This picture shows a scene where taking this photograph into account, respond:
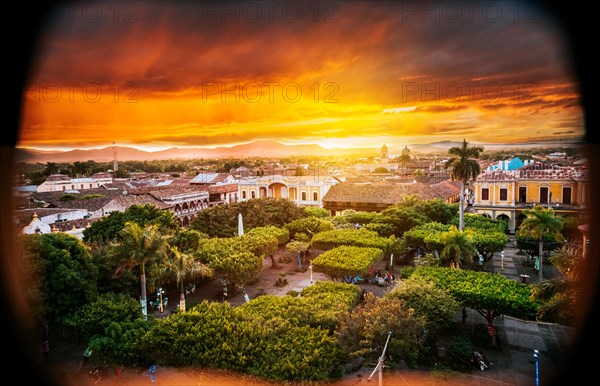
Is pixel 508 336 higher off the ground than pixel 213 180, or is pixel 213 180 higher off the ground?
pixel 213 180

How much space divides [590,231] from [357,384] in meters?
5.04

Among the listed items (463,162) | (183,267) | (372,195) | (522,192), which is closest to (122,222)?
(183,267)

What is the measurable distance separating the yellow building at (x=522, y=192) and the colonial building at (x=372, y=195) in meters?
3.85

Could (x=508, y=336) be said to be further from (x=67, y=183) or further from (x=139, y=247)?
(x=67, y=183)

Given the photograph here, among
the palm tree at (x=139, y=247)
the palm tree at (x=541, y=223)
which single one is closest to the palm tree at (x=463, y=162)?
the palm tree at (x=541, y=223)

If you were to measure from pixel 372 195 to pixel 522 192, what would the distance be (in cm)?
909

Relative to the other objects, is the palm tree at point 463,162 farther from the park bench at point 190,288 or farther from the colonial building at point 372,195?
the park bench at point 190,288

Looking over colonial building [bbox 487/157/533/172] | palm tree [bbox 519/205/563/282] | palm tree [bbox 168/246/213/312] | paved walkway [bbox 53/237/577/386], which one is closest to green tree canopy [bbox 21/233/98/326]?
paved walkway [bbox 53/237/577/386]

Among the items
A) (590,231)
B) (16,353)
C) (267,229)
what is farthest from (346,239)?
(16,353)

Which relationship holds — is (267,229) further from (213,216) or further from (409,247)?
(409,247)

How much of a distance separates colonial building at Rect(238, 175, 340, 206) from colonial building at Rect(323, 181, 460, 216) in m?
0.73

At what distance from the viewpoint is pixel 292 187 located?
28844 millimetres

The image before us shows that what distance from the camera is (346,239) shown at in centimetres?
1556

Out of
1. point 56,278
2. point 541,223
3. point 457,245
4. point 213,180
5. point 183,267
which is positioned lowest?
point 183,267
